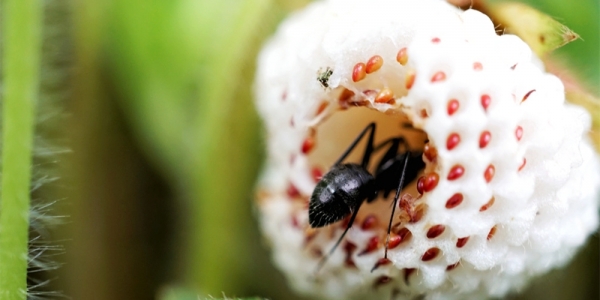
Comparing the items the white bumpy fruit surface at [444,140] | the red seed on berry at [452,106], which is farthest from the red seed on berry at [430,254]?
the red seed on berry at [452,106]

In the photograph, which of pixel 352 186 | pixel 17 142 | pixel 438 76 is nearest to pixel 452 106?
Answer: pixel 438 76

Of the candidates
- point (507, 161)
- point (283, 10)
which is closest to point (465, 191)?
point (507, 161)

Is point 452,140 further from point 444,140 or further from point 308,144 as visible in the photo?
point 308,144

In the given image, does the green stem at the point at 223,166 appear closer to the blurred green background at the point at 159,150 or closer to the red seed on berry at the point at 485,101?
the blurred green background at the point at 159,150

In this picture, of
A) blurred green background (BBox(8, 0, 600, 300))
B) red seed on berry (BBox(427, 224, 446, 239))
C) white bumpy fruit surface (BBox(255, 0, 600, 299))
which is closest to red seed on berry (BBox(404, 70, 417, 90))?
white bumpy fruit surface (BBox(255, 0, 600, 299))

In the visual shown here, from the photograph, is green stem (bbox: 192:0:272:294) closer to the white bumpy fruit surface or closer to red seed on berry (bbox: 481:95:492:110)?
the white bumpy fruit surface

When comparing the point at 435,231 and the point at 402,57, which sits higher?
the point at 402,57
